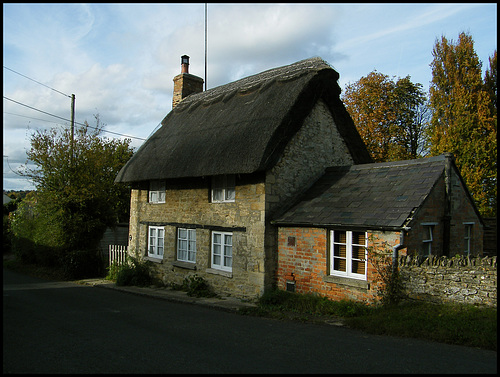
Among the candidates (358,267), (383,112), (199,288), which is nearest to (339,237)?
(358,267)

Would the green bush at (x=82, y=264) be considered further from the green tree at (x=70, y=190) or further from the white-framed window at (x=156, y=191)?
the white-framed window at (x=156, y=191)

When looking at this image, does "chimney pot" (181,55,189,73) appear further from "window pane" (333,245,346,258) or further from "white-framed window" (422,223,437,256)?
"white-framed window" (422,223,437,256)

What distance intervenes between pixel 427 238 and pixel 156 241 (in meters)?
9.49

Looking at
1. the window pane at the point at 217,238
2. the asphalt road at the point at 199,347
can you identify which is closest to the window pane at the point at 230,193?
the window pane at the point at 217,238

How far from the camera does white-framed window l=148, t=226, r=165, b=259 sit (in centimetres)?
1427

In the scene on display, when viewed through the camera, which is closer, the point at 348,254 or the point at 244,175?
the point at 348,254

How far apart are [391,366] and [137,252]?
11.7 m

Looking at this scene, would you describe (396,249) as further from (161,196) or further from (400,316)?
(161,196)

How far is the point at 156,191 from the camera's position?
48.3ft

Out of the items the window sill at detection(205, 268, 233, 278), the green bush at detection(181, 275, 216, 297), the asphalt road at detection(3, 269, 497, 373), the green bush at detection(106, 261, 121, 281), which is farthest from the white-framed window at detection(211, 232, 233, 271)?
the green bush at detection(106, 261, 121, 281)

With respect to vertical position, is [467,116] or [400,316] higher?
[467,116]

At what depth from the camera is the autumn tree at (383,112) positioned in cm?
2373

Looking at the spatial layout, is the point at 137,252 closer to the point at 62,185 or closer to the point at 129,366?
the point at 62,185

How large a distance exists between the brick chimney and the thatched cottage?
3.03 meters
